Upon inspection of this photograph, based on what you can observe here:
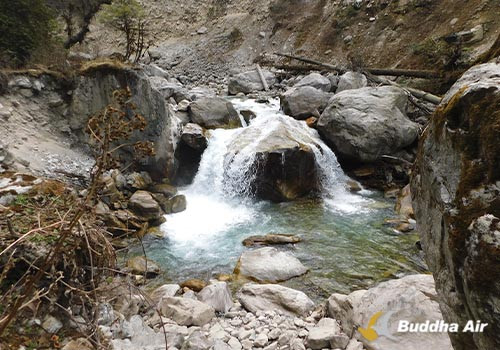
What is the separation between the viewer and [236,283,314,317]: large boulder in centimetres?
465

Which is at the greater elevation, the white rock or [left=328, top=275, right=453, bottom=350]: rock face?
[left=328, top=275, right=453, bottom=350]: rock face

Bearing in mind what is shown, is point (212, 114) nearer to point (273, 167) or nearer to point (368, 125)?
point (273, 167)

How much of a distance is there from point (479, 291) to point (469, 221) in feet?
1.20

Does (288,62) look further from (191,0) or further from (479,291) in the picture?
(479,291)

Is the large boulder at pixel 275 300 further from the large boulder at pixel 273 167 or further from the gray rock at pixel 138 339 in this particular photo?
the large boulder at pixel 273 167

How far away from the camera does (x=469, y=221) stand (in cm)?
183

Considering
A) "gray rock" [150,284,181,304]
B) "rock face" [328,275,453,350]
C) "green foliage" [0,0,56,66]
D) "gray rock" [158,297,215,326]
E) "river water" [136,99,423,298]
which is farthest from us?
"green foliage" [0,0,56,66]

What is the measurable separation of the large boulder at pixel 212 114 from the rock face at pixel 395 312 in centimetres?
920

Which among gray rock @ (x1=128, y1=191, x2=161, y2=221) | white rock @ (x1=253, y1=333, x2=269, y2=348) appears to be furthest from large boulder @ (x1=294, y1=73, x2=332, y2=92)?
white rock @ (x1=253, y1=333, x2=269, y2=348)

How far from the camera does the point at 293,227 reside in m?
8.41

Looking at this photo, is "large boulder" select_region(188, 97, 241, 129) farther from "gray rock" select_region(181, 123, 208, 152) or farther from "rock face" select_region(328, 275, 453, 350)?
"rock face" select_region(328, 275, 453, 350)

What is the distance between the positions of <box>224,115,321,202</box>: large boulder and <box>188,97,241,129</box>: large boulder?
6.00 feet

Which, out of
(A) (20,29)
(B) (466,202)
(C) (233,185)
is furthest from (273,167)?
(B) (466,202)

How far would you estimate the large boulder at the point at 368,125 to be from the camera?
10906 mm
